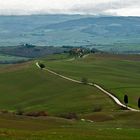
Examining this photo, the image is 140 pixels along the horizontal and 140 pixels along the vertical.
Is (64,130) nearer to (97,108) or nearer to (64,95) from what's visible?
(97,108)

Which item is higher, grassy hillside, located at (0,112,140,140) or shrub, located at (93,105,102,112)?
grassy hillside, located at (0,112,140,140)

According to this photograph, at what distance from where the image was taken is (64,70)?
640 feet

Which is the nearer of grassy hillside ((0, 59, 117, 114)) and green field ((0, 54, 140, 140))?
green field ((0, 54, 140, 140))

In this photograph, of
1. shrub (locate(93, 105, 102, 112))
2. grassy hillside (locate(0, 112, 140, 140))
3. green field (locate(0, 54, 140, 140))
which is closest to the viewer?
grassy hillside (locate(0, 112, 140, 140))

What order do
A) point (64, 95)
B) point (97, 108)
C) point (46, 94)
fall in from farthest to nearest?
point (46, 94), point (64, 95), point (97, 108)

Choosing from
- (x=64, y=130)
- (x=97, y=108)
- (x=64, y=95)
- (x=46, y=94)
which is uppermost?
(x=64, y=130)

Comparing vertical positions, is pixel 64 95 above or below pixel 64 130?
below

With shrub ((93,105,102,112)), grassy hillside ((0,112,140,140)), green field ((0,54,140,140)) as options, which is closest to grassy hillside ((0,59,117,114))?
green field ((0,54,140,140))

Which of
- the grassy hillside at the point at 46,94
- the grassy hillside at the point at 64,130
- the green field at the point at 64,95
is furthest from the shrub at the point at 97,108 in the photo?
the grassy hillside at the point at 64,130

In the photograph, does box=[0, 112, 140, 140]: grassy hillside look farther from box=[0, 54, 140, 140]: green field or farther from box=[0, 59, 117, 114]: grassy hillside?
box=[0, 59, 117, 114]: grassy hillside

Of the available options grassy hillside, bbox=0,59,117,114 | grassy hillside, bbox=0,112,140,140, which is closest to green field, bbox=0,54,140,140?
grassy hillside, bbox=0,59,117,114

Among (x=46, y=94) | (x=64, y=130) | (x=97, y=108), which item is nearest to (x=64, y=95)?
(x=46, y=94)

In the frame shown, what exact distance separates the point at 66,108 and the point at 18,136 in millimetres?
79599

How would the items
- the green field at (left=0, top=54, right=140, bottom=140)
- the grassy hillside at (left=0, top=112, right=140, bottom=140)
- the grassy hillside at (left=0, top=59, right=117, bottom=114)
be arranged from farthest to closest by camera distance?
the grassy hillside at (left=0, top=59, right=117, bottom=114), the green field at (left=0, top=54, right=140, bottom=140), the grassy hillside at (left=0, top=112, right=140, bottom=140)
